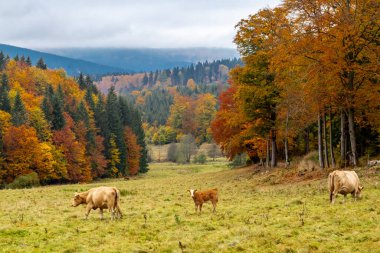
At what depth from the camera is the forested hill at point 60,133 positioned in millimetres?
68688

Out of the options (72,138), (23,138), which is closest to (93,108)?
(72,138)

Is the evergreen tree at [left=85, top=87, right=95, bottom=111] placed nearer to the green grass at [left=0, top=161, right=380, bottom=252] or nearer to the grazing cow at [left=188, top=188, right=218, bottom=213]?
the green grass at [left=0, top=161, right=380, bottom=252]

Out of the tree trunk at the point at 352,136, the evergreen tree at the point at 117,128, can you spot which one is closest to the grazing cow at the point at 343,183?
the tree trunk at the point at 352,136

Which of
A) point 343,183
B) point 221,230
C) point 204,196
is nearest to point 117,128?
point 204,196

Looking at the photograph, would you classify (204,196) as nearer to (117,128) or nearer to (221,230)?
(221,230)

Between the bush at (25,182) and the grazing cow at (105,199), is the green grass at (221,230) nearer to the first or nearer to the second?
the grazing cow at (105,199)

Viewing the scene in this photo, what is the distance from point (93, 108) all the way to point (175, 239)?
8521 centimetres

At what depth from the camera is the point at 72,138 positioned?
78812mm

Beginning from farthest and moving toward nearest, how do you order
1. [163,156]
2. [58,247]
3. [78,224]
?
[163,156] < [78,224] < [58,247]

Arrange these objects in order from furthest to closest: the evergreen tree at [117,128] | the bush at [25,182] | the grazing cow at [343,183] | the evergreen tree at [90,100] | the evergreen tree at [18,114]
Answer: the evergreen tree at [90,100] < the evergreen tree at [117,128] < the evergreen tree at [18,114] < the bush at [25,182] < the grazing cow at [343,183]

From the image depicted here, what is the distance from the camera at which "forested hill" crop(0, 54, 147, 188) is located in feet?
225

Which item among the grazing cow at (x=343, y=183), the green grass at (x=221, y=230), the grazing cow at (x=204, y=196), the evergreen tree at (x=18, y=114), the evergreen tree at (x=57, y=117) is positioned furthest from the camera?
the evergreen tree at (x=57, y=117)

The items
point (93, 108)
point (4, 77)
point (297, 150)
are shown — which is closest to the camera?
point (297, 150)

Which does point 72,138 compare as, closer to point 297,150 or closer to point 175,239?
point 297,150
